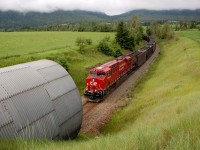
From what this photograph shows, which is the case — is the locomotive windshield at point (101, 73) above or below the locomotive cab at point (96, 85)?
above

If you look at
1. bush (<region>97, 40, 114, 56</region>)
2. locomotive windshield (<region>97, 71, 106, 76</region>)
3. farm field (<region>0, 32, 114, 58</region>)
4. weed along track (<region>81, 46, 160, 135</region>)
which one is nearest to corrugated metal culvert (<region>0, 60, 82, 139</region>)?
weed along track (<region>81, 46, 160, 135</region>)

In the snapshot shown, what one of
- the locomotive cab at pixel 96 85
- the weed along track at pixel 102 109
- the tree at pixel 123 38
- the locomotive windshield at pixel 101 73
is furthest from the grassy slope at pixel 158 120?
the tree at pixel 123 38

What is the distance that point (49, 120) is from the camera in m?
17.7

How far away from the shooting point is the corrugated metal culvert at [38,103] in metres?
15.1

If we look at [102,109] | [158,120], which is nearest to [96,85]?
[102,109]

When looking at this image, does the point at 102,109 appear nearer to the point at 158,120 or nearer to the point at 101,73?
the point at 101,73

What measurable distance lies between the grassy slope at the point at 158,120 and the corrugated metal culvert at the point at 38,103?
1846 mm

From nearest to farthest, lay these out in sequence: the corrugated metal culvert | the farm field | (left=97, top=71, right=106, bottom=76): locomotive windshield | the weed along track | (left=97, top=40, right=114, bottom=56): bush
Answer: the corrugated metal culvert, the weed along track, (left=97, top=71, right=106, bottom=76): locomotive windshield, the farm field, (left=97, top=40, right=114, bottom=56): bush

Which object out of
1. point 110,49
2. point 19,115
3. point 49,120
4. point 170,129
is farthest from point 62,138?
point 110,49

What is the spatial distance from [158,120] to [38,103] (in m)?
7.08

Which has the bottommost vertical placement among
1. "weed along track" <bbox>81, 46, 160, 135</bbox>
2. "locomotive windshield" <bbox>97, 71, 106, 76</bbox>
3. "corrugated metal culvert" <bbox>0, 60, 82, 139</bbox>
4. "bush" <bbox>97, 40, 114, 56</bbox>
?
"weed along track" <bbox>81, 46, 160, 135</bbox>

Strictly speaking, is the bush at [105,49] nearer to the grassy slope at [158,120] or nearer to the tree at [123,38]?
the tree at [123,38]

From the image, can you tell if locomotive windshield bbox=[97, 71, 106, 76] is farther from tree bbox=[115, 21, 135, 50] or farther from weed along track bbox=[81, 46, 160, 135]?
tree bbox=[115, 21, 135, 50]

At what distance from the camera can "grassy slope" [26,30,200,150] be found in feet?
24.4
